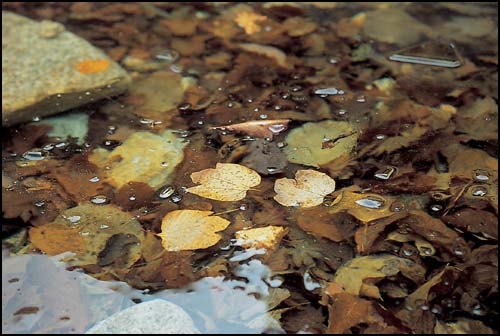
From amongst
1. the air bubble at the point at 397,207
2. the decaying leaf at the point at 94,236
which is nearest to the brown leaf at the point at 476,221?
the air bubble at the point at 397,207

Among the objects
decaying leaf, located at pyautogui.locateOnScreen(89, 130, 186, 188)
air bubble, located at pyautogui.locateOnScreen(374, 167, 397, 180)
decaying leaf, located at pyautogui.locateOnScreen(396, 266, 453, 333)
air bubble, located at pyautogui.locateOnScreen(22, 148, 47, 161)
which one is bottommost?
decaying leaf, located at pyautogui.locateOnScreen(396, 266, 453, 333)

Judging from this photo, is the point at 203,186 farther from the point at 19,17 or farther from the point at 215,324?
the point at 19,17

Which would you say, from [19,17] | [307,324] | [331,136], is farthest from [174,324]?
[19,17]

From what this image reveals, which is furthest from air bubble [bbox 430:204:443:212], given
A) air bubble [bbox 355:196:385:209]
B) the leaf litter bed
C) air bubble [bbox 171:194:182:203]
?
air bubble [bbox 171:194:182:203]

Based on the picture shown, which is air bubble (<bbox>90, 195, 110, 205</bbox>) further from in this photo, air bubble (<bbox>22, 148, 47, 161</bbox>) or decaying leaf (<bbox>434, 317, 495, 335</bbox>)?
decaying leaf (<bbox>434, 317, 495, 335</bbox>)

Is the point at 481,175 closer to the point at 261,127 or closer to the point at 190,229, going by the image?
the point at 261,127

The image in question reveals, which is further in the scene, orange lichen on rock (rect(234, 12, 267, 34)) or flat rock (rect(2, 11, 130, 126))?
orange lichen on rock (rect(234, 12, 267, 34))
